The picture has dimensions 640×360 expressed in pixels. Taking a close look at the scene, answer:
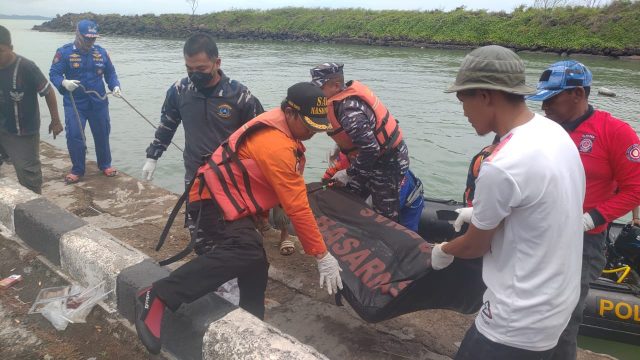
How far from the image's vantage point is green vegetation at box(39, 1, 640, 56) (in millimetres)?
27453

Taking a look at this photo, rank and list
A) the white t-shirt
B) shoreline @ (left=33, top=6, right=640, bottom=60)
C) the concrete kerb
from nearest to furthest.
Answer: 1. the white t-shirt
2. the concrete kerb
3. shoreline @ (left=33, top=6, right=640, bottom=60)

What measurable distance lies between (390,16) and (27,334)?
4065 centimetres

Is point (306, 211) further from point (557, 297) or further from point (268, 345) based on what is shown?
point (557, 297)

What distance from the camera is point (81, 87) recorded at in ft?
19.6

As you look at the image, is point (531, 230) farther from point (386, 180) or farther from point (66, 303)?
point (66, 303)

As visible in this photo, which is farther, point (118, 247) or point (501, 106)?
point (118, 247)

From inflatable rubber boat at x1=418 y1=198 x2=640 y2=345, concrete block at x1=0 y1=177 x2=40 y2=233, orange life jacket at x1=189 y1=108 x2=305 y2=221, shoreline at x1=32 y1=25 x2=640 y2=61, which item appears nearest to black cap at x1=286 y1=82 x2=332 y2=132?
orange life jacket at x1=189 y1=108 x2=305 y2=221

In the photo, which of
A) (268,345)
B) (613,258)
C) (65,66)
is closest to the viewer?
(268,345)

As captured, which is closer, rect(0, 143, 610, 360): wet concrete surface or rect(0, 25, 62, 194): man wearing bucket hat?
rect(0, 143, 610, 360): wet concrete surface

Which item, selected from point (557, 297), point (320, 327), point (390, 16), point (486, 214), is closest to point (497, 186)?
point (486, 214)

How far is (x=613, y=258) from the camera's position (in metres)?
4.00

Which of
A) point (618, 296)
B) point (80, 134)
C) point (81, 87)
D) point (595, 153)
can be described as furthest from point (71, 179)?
point (618, 296)

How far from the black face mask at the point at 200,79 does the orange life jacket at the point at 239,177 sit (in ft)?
3.39

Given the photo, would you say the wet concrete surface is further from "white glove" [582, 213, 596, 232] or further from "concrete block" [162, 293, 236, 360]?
"white glove" [582, 213, 596, 232]
